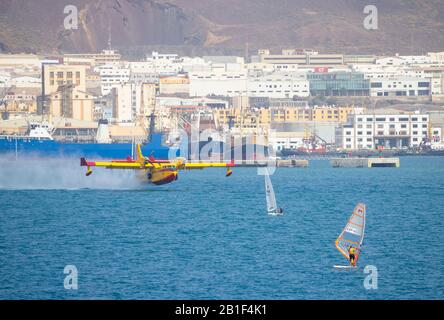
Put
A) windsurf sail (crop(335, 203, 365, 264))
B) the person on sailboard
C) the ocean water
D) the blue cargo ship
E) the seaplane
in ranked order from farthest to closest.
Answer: the blue cargo ship
the seaplane
the person on sailboard
windsurf sail (crop(335, 203, 365, 264))
the ocean water

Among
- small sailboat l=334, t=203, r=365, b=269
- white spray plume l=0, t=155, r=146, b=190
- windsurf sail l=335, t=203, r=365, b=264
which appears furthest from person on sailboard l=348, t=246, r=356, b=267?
white spray plume l=0, t=155, r=146, b=190

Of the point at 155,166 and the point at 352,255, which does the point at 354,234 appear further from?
the point at 155,166

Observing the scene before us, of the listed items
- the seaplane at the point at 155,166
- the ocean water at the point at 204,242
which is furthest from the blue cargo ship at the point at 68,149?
the seaplane at the point at 155,166

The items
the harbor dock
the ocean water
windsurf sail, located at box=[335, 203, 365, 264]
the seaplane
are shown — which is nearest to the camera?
the ocean water

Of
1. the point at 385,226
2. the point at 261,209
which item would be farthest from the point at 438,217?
the point at 261,209

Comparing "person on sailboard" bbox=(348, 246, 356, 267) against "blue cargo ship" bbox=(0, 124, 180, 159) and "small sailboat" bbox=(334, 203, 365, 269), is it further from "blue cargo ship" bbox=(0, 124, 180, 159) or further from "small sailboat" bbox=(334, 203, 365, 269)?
"blue cargo ship" bbox=(0, 124, 180, 159)

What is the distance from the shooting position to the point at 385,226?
2394 inches

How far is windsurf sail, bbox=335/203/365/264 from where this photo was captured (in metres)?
41.2

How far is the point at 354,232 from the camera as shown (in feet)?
139

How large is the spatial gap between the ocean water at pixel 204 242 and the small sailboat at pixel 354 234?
28.8 inches

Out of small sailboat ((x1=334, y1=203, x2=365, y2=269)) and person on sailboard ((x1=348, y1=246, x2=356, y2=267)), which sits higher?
small sailboat ((x1=334, y1=203, x2=365, y2=269))

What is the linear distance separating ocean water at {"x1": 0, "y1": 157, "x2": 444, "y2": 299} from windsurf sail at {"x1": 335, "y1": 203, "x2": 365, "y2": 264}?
2.63 feet
